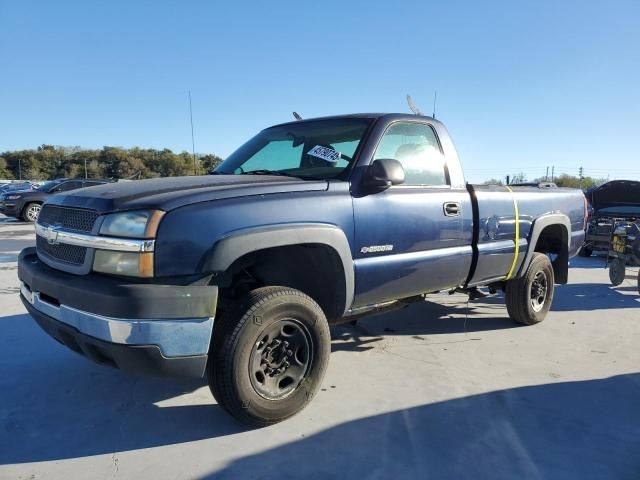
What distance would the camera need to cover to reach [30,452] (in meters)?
2.60

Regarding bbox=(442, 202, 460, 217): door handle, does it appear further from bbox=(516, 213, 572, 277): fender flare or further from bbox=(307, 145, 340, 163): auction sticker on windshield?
bbox=(516, 213, 572, 277): fender flare

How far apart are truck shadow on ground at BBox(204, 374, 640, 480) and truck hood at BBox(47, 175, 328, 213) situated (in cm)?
140

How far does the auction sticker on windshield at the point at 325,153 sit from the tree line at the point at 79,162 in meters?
50.3

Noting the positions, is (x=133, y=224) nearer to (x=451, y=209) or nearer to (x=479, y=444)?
(x=479, y=444)

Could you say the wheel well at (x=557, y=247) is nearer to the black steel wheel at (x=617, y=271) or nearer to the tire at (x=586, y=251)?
the black steel wheel at (x=617, y=271)

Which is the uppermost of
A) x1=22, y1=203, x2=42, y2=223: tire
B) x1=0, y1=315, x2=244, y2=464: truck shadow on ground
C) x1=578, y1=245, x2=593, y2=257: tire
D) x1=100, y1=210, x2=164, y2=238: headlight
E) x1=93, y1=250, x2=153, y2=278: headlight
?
x1=100, y1=210, x2=164, y2=238: headlight

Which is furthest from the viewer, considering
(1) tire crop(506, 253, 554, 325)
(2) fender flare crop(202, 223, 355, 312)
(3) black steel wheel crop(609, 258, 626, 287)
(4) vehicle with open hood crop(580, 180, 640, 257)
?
(4) vehicle with open hood crop(580, 180, 640, 257)

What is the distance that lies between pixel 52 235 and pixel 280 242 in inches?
53.6

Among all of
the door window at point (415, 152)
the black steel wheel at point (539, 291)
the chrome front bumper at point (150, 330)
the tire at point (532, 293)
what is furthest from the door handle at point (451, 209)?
the chrome front bumper at point (150, 330)

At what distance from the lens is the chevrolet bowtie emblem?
2.88m

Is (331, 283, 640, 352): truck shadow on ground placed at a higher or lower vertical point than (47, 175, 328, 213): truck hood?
lower

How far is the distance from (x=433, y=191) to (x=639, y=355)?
236 centimetres

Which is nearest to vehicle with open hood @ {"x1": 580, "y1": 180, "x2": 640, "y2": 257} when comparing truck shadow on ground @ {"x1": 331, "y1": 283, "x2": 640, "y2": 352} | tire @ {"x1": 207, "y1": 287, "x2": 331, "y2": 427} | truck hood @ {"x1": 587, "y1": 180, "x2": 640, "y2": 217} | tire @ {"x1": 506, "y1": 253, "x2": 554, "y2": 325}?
truck hood @ {"x1": 587, "y1": 180, "x2": 640, "y2": 217}

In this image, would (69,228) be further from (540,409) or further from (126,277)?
(540,409)
